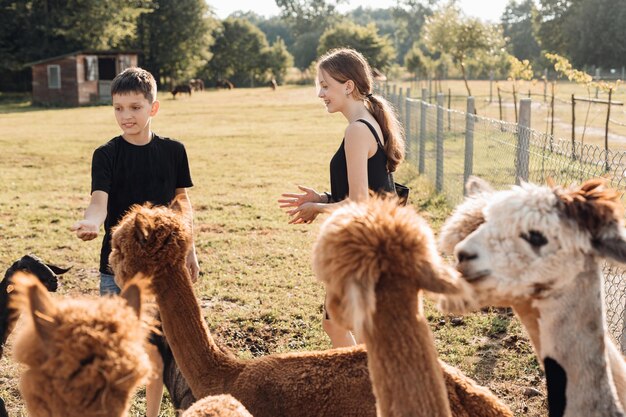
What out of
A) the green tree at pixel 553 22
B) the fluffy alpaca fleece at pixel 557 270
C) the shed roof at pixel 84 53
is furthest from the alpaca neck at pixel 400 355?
the green tree at pixel 553 22

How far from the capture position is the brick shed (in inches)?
1769

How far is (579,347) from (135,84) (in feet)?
9.45

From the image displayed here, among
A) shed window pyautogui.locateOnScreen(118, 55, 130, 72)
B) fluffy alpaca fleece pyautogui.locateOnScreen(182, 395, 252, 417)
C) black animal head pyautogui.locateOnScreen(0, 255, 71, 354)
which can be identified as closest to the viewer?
fluffy alpaca fleece pyautogui.locateOnScreen(182, 395, 252, 417)

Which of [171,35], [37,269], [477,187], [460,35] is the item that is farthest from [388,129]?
[171,35]

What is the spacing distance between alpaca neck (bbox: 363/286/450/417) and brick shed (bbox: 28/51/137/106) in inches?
1808

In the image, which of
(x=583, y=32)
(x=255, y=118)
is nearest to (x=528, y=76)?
(x=255, y=118)

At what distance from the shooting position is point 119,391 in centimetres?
169

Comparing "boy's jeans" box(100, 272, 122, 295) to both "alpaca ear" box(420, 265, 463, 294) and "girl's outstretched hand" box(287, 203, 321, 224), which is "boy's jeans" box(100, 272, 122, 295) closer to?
"girl's outstretched hand" box(287, 203, 321, 224)

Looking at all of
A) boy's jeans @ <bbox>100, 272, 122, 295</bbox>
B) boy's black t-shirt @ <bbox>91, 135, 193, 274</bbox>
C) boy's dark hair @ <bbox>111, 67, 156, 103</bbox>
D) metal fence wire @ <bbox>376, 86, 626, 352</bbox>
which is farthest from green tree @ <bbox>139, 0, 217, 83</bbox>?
boy's jeans @ <bbox>100, 272, 122, 295</bbox>

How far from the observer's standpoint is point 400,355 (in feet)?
5.69

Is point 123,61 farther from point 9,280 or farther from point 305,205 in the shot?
point 305,205

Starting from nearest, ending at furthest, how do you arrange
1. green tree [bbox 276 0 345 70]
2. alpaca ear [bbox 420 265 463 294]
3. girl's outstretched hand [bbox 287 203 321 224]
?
1. alpaca ear [bbox 420 265 463 294]
2. girl's outstretched hand [bbox 287 203 321 224]
3. green tree [bbox 276 0 345 70]

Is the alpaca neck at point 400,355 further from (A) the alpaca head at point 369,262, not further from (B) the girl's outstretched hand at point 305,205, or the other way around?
(B) the girl's outstretched hand at point 305,205

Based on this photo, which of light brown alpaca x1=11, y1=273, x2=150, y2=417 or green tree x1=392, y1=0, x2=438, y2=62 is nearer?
light brown alpaca x1=11, y1=273, x2=150, y2=417
